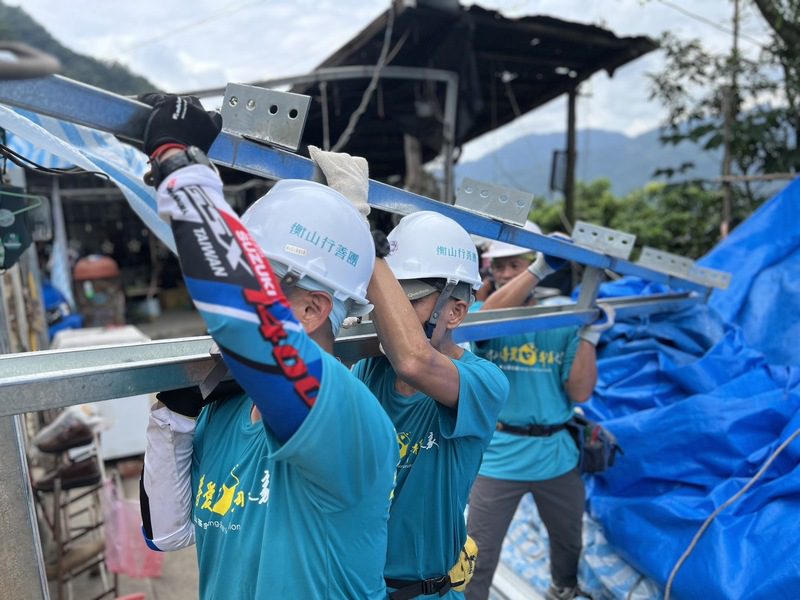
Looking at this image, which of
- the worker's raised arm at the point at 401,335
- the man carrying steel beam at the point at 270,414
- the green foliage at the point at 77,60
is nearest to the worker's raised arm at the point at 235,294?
the man carrying steel beam at the point at 270,414

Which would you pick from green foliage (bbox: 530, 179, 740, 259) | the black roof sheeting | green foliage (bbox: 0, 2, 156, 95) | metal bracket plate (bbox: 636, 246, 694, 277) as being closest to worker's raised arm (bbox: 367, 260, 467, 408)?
metal bracket plate (bbox: 636, 246, 694, 277)

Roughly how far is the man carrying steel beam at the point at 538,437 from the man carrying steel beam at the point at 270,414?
170 cm

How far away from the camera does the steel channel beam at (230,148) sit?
0.94m

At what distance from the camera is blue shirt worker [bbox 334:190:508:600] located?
1.57 metres

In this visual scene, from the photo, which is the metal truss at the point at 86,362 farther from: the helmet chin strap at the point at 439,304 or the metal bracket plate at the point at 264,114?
the helmet chin strap at the point at 439,304

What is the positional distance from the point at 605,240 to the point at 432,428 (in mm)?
1377

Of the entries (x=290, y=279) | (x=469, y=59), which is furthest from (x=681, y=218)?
(x=290, y=279)

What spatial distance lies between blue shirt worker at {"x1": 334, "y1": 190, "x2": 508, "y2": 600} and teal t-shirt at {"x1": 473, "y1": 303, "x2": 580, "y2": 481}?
115cm

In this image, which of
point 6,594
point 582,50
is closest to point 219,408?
point 6,594

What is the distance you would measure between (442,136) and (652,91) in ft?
10.7

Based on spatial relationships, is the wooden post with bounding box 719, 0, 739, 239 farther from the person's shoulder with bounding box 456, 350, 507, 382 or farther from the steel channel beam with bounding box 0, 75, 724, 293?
the person's shoulder with bounding box 456, 350, 507, 382

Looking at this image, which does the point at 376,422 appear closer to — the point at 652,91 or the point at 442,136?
the point at 442,136

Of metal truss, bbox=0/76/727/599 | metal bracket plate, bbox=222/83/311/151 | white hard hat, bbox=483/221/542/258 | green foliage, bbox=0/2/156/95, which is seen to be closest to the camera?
metal truss, bbox=0/76/727/599

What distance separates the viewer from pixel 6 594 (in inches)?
45.1
